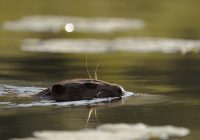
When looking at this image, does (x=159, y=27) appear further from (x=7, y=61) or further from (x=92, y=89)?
(x=92, y=89)

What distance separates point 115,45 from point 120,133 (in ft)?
32.8

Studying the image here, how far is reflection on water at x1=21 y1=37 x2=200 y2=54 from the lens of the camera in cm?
1755

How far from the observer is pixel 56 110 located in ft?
33.1

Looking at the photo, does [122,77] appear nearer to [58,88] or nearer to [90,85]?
[90,85]

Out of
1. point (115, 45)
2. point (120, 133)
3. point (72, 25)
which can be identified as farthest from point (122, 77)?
point (72, 25)

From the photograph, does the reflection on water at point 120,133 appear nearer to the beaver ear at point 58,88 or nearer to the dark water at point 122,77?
the dark water at point 122,77

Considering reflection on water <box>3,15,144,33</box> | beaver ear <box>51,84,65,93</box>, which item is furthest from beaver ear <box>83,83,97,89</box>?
reflection on water <box>3,15,144,33</box>

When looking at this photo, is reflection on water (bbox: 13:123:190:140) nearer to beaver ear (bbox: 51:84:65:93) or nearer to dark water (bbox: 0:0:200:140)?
dark water (bbox: 0:0:200:140)

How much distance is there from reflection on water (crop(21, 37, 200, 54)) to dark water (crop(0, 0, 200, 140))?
39 cm

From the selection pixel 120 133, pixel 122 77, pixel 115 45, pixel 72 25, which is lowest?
pixel 120 133

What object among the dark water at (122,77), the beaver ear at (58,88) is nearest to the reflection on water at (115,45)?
the dark water at (122,77)

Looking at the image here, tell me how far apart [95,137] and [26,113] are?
80.1 inches

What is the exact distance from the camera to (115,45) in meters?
18.2

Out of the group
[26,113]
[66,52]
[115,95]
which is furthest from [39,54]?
[26,113]
